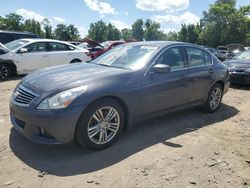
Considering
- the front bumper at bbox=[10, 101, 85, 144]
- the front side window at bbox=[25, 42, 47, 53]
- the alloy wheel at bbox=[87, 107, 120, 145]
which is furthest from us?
the front side window at bbox=[25, 42, 47, 53]

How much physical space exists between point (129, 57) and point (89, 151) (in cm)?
186

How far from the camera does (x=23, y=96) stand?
13.1 ft

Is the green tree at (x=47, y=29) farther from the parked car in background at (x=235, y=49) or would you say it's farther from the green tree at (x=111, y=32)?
the parked car in background at (x=235, y=49)

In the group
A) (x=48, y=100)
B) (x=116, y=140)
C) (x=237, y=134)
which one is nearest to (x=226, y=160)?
(x=237, y=134)

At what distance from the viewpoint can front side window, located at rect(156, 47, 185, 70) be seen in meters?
4.95

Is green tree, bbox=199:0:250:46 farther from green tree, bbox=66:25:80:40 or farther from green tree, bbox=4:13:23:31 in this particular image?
green tree, bbox=4:13:23:31

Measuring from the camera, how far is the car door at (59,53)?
34.5 feet

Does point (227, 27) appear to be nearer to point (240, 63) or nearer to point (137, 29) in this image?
point (240, 63)

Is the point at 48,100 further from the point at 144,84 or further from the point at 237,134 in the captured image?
the point at 237,134

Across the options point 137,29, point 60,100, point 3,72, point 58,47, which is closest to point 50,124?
point 60,100

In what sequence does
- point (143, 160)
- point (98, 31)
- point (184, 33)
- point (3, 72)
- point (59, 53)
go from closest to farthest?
point (143, 160) → point (3, 72) → point (59, 53) → point (184, 33) → point (98, 31)

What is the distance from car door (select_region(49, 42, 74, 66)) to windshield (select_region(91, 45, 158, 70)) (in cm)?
548

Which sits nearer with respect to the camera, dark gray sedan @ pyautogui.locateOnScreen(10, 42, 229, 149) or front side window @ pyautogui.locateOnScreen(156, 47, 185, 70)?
dark gray sedan @ pyautogui.locateOnScreen(10, 42, 229, 149)

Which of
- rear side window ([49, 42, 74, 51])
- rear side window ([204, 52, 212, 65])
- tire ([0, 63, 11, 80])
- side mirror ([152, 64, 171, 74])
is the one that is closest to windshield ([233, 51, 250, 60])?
rear side window ([204, 52, 212, 65])
